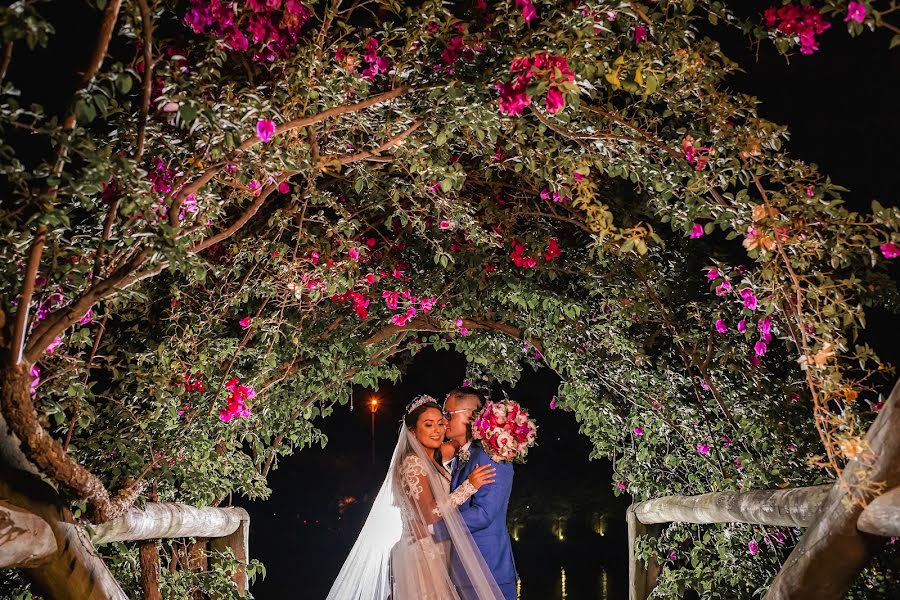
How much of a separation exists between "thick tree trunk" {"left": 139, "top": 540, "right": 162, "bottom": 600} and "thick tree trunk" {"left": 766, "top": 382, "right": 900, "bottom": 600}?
331cm

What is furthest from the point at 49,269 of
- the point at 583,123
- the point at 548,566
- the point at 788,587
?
the point at 548,566

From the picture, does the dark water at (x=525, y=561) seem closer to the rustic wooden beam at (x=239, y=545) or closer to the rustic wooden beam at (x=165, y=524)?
the rustic wooden beam at (x=239, y=545)

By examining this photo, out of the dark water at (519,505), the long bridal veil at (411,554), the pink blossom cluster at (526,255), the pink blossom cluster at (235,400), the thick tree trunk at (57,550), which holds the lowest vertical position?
the dark water at (519,505)

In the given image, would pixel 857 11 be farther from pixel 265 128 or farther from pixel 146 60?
pixel 146 60

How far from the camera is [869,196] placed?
448 centimetres

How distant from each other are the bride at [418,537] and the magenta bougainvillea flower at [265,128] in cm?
297

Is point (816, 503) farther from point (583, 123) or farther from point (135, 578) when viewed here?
point (135, 578)

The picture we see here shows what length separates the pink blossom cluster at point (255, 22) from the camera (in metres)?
2.88

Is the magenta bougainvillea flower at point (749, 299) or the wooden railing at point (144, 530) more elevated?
the magenta bougainvillea flower at point (749, 299)

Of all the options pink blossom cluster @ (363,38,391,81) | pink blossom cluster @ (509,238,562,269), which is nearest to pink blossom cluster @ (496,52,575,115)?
pink blossom cluster @ (363,38,391,81)

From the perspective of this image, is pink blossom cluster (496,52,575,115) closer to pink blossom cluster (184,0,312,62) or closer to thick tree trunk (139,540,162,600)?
pink blossom cluster (184,0,312,62)

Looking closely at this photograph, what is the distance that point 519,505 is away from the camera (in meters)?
12.5

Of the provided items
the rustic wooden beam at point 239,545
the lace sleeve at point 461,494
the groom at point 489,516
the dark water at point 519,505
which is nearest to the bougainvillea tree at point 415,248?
the rustic wooden beam at point 239,545

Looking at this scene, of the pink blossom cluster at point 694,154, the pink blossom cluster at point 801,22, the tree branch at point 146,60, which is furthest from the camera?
the pink blossom cluster at point 694,154
